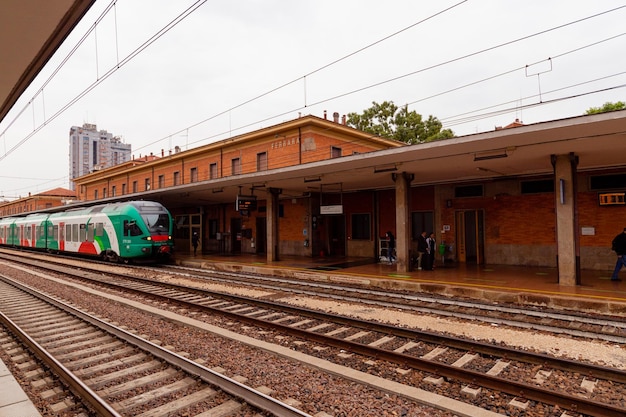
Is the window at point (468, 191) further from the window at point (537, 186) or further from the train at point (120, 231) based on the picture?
the train at point (120, 231)

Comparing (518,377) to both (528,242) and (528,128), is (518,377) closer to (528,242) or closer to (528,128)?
(528,128)

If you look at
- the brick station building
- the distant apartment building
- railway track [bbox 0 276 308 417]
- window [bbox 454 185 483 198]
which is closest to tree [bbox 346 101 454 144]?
the brick station building

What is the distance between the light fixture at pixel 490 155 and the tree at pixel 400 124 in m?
28.0

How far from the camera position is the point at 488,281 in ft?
37.1

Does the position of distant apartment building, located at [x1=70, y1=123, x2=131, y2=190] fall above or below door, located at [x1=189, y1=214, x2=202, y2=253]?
above

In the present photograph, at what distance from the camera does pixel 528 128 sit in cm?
845

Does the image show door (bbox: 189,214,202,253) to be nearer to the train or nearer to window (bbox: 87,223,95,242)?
the train

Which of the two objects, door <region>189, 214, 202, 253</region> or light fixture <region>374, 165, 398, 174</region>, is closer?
light fixture <region>374, 165, 398, 174</region>

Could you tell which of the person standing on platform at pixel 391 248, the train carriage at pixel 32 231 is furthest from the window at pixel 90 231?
the person standing on platform at pixel 391 248

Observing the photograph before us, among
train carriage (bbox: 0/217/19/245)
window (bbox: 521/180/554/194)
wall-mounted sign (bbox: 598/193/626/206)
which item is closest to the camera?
wall-mounted sign (bbox: 598/193/626/206)

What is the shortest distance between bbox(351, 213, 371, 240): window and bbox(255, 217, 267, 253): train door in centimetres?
701

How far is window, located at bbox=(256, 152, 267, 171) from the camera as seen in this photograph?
2533cm

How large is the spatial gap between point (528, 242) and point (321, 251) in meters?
10.6

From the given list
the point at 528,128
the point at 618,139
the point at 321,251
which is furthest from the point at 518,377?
the point at 321,251
